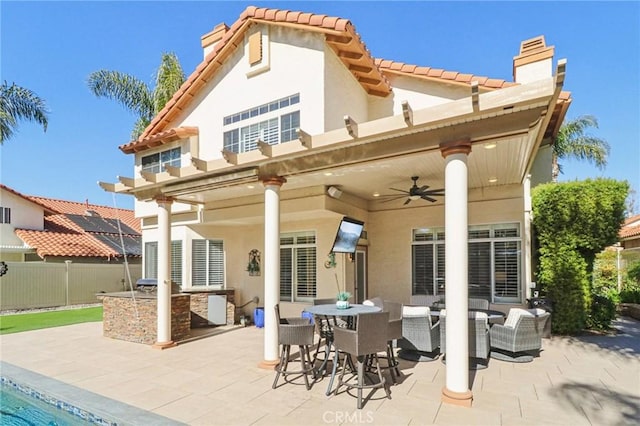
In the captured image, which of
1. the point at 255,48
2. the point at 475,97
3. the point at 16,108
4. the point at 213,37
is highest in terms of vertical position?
the point at 213,37

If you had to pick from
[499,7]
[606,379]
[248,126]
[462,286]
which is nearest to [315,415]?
[462,286]

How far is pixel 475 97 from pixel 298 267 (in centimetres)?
817

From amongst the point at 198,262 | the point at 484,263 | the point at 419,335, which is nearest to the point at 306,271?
the point at 198,262

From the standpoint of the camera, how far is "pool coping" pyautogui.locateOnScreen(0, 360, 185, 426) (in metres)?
4.88

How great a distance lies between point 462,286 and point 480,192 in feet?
20.8

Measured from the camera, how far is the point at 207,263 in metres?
12.9

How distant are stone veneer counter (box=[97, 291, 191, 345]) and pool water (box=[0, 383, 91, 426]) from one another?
10.8 ft

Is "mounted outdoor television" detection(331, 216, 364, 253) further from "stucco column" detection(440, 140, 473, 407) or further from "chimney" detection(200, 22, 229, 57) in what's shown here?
"chimney" detection(200, 22, 229, 57)

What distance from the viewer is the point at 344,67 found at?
9828 mm

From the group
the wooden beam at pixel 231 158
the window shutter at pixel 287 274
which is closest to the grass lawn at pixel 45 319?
the window shutter at pixel 287 274

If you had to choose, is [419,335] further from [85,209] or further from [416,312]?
[85,209]

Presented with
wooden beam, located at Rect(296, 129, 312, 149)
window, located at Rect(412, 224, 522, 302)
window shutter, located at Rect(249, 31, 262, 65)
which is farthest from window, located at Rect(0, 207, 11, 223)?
window, located at Rect(412, 224, 522, 302)

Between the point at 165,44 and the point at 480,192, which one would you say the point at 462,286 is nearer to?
the point at 480,192

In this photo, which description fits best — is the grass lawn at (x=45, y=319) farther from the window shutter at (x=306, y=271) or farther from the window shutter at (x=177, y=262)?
the window shutter at (x=306, y=271)
